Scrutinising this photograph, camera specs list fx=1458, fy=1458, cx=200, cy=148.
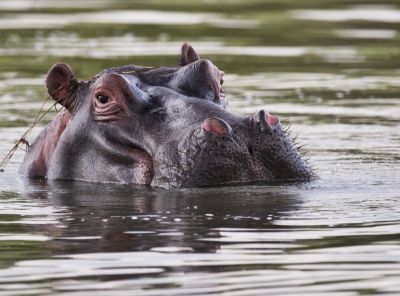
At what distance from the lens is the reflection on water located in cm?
738

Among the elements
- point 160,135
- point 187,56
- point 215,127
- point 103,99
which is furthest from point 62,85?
point 215,127

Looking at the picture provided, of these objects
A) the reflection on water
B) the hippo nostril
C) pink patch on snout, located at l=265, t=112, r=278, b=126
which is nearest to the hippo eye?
the reflection on water

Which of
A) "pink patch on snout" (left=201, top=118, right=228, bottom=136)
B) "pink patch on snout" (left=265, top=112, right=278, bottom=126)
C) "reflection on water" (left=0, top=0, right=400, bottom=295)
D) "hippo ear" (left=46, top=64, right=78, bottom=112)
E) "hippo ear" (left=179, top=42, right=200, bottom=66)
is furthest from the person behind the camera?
"hippo ear" (left=179, top=42, right=200, bottom=66)

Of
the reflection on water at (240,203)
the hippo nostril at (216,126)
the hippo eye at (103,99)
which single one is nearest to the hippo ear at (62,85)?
the hippo eye at (103,99)

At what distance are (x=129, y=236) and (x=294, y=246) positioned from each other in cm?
104

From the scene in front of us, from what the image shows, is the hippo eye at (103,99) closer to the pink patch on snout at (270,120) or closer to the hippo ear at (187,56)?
the hippo ear at (187,56)

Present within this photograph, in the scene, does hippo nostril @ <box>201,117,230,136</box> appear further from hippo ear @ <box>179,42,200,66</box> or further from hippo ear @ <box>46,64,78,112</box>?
hippo ear @ <box>179,42,200,66</box>

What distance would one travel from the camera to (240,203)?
31.8ft

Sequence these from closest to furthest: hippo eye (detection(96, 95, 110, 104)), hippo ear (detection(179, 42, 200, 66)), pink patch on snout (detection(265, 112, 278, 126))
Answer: pink patch on snout (detection(265, 112, 278, 126))
hippo eye (detection(96, 95, 110, 104))
hippo ear (detection(179, 42, 200, 66))

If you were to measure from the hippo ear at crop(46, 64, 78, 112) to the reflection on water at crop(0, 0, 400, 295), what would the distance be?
67 centimetres

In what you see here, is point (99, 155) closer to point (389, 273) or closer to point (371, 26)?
point (389, 273)

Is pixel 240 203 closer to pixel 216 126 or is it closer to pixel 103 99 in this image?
pixel 216 126

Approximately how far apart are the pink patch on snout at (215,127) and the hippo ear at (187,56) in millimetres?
1937

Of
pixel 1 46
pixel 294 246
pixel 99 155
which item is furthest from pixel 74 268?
pixel 1 46
